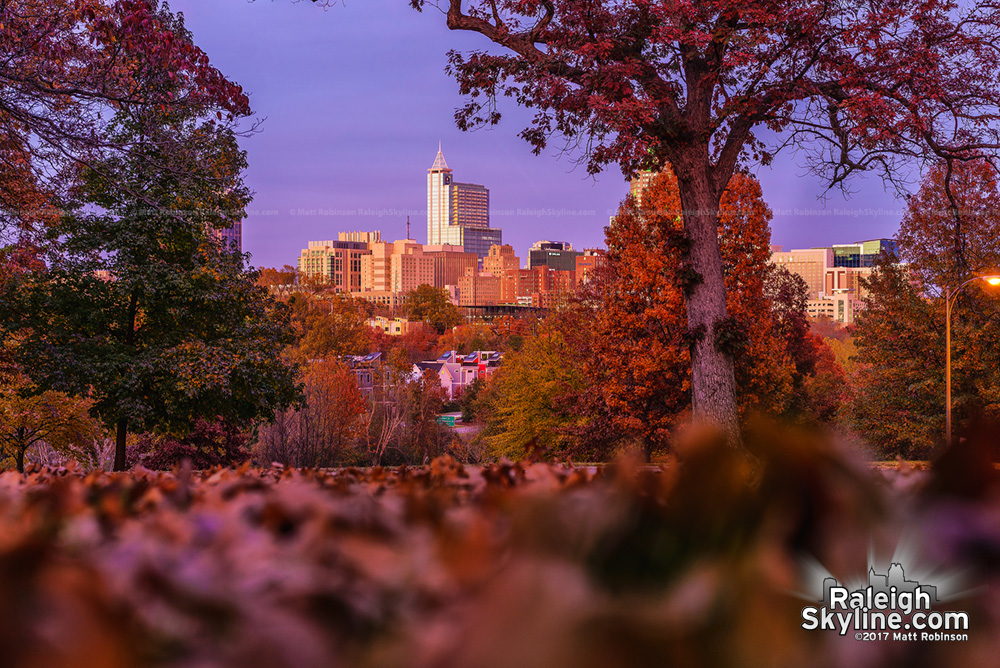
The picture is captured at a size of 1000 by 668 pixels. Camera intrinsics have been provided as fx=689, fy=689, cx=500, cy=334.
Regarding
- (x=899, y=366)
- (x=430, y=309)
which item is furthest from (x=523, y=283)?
(x=899, y=366)

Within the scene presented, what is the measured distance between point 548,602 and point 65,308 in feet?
50.0

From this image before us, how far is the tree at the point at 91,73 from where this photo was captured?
782 centimetres

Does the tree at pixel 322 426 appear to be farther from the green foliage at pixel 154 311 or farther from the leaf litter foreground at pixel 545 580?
the leaf litter foreground at pixel 545 580

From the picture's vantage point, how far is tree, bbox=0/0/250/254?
25.6 ft

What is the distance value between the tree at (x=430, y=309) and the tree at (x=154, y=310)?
3510 inches

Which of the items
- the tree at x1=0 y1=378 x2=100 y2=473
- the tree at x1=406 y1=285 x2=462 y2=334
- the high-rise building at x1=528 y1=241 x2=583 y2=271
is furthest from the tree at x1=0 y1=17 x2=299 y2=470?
the high-rise building at x1=528 y1=241 x2=583 y2=271

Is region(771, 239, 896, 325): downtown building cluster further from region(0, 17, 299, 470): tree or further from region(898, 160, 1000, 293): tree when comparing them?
region(0, 17, 299, 470): tree

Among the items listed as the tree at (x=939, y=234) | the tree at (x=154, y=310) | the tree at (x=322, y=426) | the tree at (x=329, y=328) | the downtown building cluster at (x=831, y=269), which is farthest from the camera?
the downtown building cluster at (x=831, y=269)

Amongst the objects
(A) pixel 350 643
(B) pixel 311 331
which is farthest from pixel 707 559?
(B) pixel 311 331

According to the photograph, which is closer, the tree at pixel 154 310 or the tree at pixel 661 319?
the tree at pixel 154 310

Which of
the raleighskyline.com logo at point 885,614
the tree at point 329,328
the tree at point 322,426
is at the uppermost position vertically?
the tree at point 329,328

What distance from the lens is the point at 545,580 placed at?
22.5 inches

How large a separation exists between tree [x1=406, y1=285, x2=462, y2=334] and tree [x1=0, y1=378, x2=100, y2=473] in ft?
282

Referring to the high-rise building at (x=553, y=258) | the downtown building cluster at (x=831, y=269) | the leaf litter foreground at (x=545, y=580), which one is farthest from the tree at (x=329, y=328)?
the high-rise building at (x=553, y=258)
